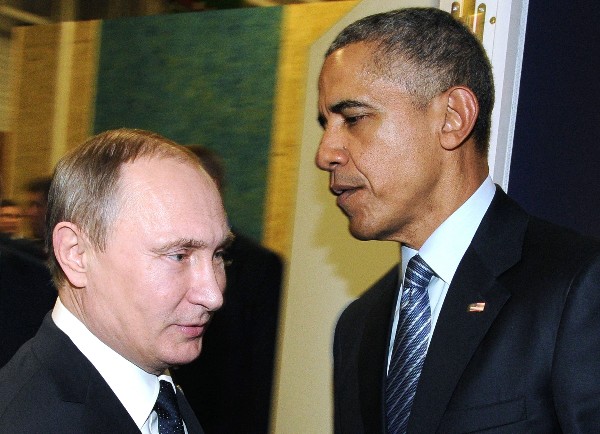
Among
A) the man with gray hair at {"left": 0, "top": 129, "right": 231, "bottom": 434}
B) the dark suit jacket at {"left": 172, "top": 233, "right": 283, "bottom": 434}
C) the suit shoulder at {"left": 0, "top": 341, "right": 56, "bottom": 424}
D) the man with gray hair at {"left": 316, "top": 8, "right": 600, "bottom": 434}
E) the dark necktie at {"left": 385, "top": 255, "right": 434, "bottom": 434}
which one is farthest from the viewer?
the dark suit jacket at {"left": 172, "top": 233, "right": 283, "bottom": 434}

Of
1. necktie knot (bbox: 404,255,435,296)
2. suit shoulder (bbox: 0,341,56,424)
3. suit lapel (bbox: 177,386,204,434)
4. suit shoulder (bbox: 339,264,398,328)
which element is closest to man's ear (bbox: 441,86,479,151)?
necktie knot (bbox: 404,255,435,296)

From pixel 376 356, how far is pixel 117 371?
594 millimetres

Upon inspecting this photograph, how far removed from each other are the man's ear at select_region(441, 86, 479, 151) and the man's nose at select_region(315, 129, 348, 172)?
212mm

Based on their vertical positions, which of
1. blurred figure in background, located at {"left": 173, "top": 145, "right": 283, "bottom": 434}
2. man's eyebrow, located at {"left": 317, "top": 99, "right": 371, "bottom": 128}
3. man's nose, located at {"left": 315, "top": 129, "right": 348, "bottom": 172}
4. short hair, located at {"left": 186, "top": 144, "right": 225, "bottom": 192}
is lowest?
blurred figure in background, located at {"left": 173, "top": 145, "right": 283, "bottom": 434}

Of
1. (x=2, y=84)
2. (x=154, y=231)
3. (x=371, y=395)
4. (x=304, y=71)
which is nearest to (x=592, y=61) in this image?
(x=304, y=71)

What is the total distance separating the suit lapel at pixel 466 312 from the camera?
1696 mm

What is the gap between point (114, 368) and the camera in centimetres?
160

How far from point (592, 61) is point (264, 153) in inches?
39.7

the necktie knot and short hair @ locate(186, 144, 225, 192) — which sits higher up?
short hair @ locate(186, 144, 225, 192)

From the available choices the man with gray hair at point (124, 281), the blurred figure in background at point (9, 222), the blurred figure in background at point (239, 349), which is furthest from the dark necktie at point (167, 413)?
the blurred figure in background at point (9, 222)

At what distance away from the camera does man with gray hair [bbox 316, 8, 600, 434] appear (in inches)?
65.5

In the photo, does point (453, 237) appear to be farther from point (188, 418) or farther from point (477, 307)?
point (188, 418)

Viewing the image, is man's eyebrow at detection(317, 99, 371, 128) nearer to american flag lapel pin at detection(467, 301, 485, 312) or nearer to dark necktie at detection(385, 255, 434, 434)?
dark necktie at detection(385, 255, 434, 434)

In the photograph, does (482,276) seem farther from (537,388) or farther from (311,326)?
(311,326)
